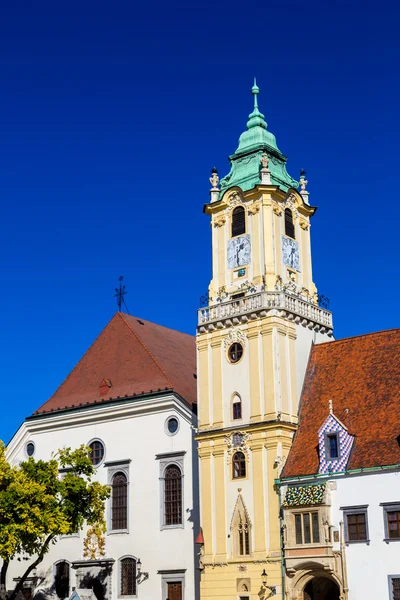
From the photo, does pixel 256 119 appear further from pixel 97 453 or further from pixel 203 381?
pixel 97 453

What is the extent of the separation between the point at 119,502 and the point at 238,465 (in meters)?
8.88

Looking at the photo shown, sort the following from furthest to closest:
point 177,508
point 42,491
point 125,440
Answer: point 125,440 → point 177,508 → point 42,491

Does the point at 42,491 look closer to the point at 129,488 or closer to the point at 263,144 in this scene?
the point at 129,488

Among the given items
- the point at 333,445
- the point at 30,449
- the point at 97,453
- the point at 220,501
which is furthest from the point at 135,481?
the point at 333,445

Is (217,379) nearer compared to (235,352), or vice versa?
(235,352)

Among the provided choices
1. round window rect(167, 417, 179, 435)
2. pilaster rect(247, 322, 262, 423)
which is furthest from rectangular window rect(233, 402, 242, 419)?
round window rect(167, 417, 179, 435)

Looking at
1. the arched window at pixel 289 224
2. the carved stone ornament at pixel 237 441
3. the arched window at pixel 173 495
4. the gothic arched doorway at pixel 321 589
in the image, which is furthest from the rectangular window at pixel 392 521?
the arched window at pixel 289 224

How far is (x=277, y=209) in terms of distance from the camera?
140 feet

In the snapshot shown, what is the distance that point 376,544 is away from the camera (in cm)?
3334

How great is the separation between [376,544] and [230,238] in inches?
642

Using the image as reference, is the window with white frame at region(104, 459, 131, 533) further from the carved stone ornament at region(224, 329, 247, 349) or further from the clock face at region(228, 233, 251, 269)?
the clock face at region(228, 233, 251, 269)

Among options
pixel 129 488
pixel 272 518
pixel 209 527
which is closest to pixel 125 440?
pixel 129 488

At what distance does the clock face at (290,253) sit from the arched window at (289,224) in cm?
37

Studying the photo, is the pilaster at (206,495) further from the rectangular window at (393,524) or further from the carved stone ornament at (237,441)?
the rectangular window at (393,524)
